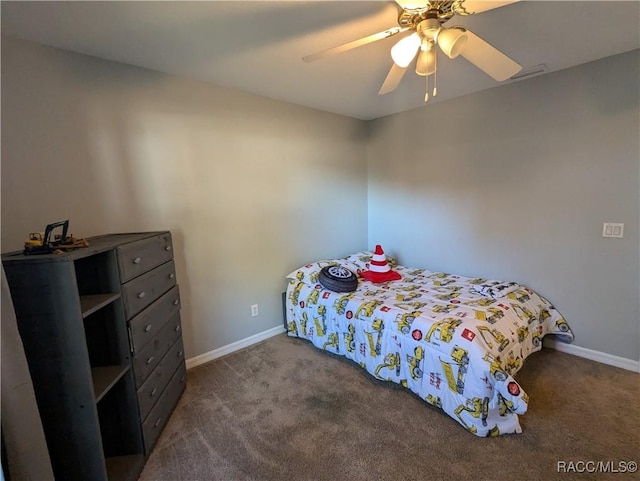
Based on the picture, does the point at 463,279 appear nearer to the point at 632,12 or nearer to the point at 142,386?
the point at 632,12

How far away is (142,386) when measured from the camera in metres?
1.60

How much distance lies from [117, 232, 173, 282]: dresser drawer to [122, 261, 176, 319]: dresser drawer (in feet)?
0.12

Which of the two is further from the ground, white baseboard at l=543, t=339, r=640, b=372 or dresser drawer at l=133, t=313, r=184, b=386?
dresser drawer at l=133, t=313, r=184, b=386

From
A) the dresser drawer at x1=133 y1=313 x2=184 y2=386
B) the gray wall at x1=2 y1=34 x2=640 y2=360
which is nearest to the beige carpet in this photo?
the dresser drawer at x1=133 y1=313 x2=184 y2=386

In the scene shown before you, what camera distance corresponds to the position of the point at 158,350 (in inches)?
71.4

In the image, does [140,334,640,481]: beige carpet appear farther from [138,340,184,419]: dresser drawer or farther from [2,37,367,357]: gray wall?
[2,37,367,357]: gray wall

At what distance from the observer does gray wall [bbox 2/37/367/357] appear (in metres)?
1.76

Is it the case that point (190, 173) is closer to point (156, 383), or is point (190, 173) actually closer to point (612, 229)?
point (156, 383)

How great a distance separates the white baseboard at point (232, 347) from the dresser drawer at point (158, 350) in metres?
0.39

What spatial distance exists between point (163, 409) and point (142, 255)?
3.15ft

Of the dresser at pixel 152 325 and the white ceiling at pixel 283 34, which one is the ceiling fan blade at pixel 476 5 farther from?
the dresser at pixel 152 325

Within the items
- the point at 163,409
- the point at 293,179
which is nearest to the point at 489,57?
the point at 293,179

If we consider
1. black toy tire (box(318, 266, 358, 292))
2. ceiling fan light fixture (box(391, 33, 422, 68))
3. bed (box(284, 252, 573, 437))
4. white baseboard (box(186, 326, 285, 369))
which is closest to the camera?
ceiling fan light fixture (box(391, 33, 422, 68))

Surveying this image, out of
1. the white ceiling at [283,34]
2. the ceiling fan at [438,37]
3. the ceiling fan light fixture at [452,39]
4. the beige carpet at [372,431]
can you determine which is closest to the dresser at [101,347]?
the beige carpet at [372,431]
